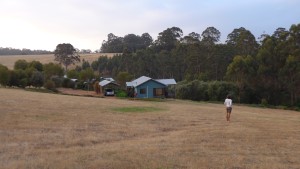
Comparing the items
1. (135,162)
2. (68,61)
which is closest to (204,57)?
(68,61)

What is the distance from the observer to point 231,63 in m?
65.0

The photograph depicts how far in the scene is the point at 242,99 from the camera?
2464 inches

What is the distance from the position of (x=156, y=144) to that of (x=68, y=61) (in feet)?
364

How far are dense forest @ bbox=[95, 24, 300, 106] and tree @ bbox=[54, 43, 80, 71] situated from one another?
7944 mm

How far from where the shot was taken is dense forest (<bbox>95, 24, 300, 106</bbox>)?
60.4 m

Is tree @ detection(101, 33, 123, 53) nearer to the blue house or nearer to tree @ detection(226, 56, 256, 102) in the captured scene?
the blue house

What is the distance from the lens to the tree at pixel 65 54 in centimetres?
12144

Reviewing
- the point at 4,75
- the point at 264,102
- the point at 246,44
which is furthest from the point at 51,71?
the point at 264,102

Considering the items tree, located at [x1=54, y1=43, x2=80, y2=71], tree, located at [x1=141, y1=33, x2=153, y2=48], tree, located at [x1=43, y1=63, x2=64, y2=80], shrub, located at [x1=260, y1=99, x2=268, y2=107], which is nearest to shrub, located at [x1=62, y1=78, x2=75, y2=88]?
tree, located at [x1=43, y1=63, x2=64, y2=80]

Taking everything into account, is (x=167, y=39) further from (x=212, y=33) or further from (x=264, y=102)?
(x=264, y=102)

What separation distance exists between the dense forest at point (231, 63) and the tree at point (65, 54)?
Result: 794 centimetres

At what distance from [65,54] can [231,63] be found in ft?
229

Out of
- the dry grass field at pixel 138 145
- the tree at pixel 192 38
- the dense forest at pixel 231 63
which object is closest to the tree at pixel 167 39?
the dense forest at pixel 231 63

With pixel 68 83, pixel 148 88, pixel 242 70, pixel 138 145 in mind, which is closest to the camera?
pixel 138 145
